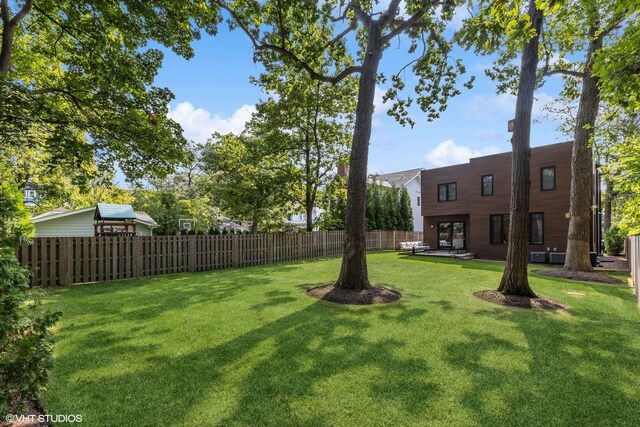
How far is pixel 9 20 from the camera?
805cm

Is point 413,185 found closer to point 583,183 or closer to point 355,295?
point 583,183

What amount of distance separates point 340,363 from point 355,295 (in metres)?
3.42

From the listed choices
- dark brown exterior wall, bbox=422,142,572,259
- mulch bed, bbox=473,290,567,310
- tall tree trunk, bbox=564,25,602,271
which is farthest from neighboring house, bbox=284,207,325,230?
mulch bed, bbox=473,290,567,310

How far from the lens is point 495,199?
18.2m

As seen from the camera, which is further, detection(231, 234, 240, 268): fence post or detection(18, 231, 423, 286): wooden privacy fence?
detection(231, 234, 240, 268): fence post

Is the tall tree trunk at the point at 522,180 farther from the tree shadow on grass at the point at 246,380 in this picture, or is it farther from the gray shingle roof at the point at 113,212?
the gray shingle roof at the point at 113,212

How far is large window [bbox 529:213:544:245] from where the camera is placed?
54.0 ft

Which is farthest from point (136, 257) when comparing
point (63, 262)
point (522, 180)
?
Result: point (522, 180)

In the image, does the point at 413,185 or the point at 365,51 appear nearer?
the point at 365,51

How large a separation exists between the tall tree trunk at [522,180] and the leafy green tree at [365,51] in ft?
7.93

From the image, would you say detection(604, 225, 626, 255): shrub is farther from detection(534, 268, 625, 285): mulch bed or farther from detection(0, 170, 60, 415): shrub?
detection(0, 170, 60, 415): shrub

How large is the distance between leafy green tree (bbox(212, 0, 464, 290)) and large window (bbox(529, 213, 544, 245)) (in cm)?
1051

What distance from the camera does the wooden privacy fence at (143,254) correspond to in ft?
28.0

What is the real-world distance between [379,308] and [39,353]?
17.5 feet
